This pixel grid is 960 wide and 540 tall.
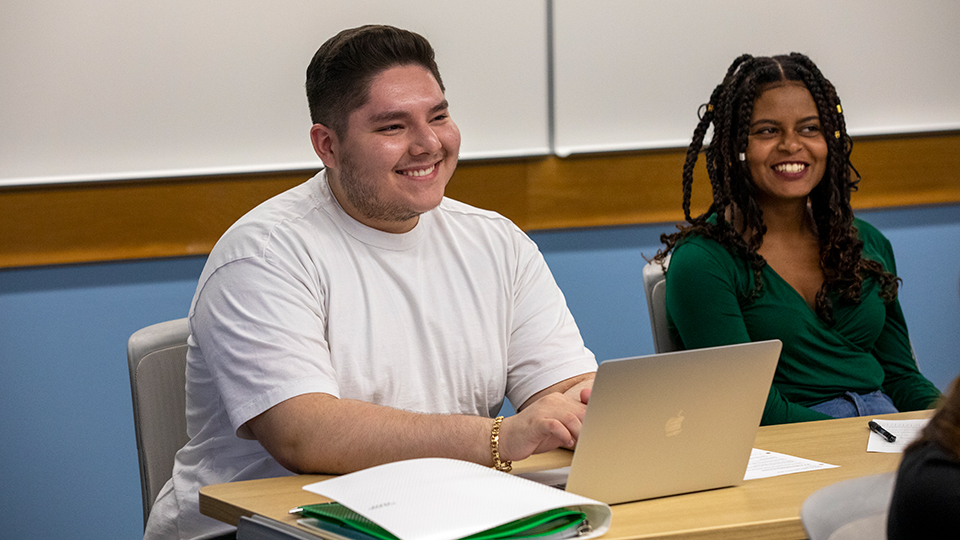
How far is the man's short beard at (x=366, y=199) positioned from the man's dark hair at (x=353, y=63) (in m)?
A: 0.07

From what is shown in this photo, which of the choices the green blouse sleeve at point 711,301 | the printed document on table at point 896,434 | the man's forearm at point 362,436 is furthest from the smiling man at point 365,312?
the printed document on table at point 896,434

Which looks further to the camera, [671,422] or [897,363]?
[897,363]

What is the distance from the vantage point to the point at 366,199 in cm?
179

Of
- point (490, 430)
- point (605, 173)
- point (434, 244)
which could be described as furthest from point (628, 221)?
point (490, 430)

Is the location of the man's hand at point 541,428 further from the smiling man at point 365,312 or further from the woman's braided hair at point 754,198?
the woman's braided hair at point 754,198

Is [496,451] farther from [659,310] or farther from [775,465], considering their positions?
[659,310]

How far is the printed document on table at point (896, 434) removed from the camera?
154 cm

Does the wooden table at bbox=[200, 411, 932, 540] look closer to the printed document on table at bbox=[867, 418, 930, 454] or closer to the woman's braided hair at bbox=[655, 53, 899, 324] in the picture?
the printed document on table at bbox=[867, 418, 930, 454]

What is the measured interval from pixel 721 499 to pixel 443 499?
41cm

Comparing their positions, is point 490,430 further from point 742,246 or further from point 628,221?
point 628,221

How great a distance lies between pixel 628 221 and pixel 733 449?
5.71 feet

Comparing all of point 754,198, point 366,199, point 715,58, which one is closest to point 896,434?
point 754,198

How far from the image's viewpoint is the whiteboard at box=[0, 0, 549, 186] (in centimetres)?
260

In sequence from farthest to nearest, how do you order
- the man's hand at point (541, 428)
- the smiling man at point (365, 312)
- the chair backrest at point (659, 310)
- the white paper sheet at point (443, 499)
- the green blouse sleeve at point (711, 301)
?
the chair backrest at point (659, 310), the green blouse sleeve at point (711, 301), the smiling man at point (365, 312), the man's hand at point (541, 428), the white paper sheet at point (443, 499)
